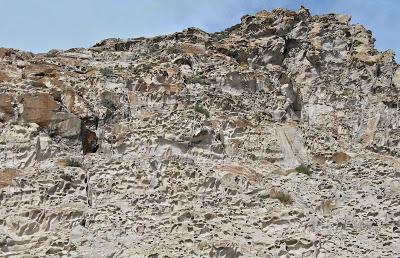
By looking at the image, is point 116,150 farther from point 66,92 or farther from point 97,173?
point 66,92

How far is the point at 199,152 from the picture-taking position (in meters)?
27.1

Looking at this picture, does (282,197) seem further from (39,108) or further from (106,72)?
(106,72)

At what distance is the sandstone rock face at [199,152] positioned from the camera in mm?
22984

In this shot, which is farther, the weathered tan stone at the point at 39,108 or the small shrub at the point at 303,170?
the small shrub at the point at 303,170

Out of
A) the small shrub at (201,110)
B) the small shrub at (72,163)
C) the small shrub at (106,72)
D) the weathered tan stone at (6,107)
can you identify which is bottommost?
the small shrub at (72,163)

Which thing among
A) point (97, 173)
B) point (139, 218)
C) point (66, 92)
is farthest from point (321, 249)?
point (66, 92)

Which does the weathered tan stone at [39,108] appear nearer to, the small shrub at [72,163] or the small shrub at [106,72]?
the small shrub at [72,163]

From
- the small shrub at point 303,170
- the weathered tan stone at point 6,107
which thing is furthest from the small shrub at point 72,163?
the small shrub at point 303,170

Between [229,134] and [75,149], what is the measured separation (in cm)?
622

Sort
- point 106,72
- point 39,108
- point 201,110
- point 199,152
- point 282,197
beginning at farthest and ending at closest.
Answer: point 106,72, point 201,110, point 39,108, point 199,152, point 282,197

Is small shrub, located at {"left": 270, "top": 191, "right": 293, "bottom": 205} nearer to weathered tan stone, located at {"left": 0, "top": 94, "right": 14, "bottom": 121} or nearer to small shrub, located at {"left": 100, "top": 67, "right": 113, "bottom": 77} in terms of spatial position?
weathered tan stone, located at {"left": 0, "top": 94, "right": 14, "bottom": 121}

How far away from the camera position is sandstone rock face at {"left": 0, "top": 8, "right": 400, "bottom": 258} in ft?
75.4

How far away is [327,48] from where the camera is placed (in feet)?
125

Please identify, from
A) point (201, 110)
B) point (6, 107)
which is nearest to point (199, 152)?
point (201, 110)
